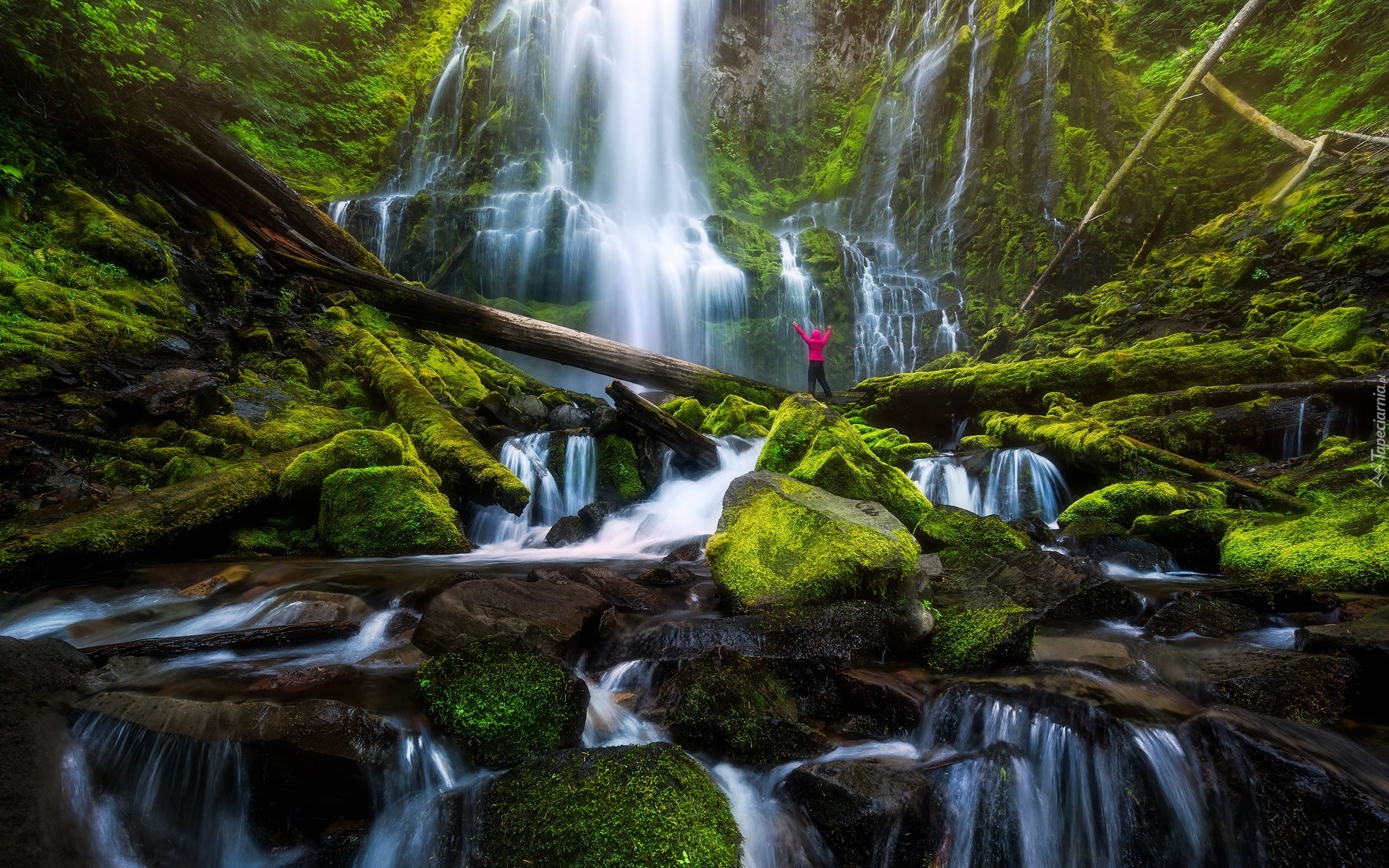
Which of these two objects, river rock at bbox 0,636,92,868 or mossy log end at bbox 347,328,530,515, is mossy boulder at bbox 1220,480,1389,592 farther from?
river rock at bbox 0,636,92,868

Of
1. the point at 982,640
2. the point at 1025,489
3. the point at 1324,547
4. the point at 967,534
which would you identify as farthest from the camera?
the point at 1025,489

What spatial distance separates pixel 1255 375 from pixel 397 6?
32358 millimetres

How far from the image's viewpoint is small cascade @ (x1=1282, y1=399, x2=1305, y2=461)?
740 centimetres

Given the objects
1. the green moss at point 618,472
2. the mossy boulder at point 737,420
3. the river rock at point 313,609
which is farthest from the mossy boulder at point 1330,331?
the river rock at point 313,609

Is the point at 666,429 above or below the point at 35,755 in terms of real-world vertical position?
above

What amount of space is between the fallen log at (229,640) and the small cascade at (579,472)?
4.57m

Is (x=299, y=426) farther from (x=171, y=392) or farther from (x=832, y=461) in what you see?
(x=832, y=461)

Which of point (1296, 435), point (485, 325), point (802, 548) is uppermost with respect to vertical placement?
point (485, 325)

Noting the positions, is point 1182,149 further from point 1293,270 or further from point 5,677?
point 5,677

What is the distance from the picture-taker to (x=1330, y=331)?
916 centimetres

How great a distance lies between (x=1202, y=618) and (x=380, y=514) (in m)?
7.18

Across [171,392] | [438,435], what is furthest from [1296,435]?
[171,392]

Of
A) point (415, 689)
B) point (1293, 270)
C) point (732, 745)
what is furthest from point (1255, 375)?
point (415, 689)

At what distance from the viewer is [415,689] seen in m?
2.81
